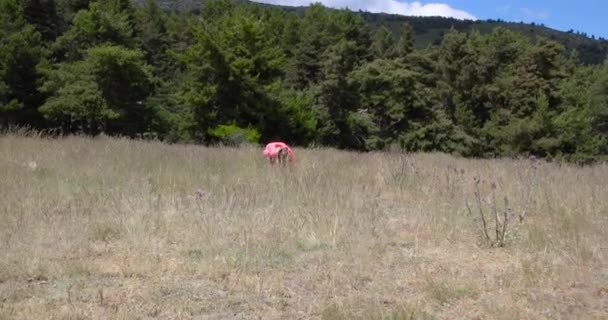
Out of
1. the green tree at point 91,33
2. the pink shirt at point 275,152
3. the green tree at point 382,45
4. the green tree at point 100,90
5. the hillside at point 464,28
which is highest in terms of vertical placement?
the hillside at point 464,28

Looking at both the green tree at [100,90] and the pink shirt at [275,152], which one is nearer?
the pink shirt at [275,152]

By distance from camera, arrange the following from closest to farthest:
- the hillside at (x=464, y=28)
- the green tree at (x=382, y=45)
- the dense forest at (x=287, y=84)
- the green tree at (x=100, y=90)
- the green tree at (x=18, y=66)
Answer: the green tree at (x=100, y=90), the green tree at (x=18, y=66), the dense forest at (x=287, y=84), the green tree at (x=382, y=45), the hillside at (x=464, y=28)

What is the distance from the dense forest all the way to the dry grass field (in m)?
13.8

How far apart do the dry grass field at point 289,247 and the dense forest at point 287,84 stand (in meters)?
13.8

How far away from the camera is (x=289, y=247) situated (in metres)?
4.50

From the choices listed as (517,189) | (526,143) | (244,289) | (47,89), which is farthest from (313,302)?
(526,143)

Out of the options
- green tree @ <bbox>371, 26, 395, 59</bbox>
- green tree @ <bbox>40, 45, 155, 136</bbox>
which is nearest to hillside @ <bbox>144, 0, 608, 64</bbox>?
green tree @ <bbox>371, 26, 395, 59</bbox>

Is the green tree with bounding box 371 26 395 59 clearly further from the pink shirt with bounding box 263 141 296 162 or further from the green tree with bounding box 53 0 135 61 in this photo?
the pink shirt with bounding box 263 141 296 162

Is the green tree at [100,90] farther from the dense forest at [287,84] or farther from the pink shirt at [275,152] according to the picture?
the pink shirt at [275,152]

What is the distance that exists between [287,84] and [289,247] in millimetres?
36578

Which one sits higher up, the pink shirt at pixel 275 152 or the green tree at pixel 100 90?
the pink shirt at pixel 275 152

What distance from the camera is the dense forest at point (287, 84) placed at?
27.3 metres

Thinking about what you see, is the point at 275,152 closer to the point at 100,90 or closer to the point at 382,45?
the point at 100,90

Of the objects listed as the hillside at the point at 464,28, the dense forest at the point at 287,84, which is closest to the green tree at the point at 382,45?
the dense forest at the point at 287,84
